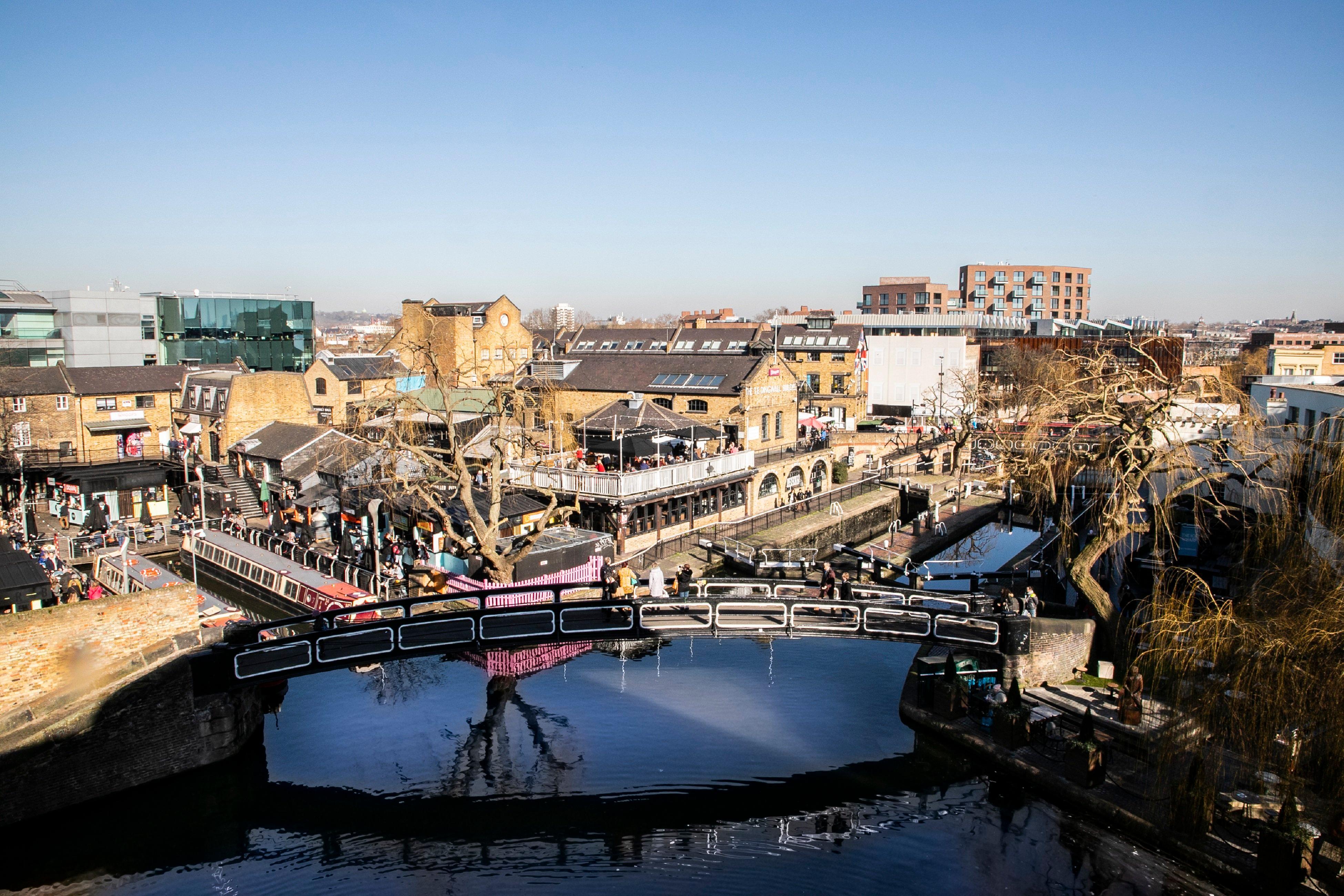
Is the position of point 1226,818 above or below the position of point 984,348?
below

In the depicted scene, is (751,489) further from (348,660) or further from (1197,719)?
(1197,719)

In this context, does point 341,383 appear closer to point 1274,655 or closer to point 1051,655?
point 1051,655

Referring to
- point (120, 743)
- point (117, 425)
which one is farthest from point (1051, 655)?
point (117, 425)

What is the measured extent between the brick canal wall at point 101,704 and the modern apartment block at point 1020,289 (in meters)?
128

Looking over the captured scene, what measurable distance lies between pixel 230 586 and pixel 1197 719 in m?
31.6

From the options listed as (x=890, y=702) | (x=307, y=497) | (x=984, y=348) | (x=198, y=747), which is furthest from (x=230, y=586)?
(x=984, y=348)

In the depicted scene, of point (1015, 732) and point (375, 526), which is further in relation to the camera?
point (375, 526)

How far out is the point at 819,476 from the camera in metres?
48.0

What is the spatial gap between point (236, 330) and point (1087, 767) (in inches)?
2822

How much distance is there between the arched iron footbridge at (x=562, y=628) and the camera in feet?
63.4

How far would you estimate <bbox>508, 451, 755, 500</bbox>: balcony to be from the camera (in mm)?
33188

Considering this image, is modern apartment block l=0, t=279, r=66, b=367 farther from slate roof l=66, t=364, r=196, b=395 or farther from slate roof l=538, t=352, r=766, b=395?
slate roof l=538, t=352, r=766, b=395

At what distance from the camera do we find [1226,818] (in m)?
15.1

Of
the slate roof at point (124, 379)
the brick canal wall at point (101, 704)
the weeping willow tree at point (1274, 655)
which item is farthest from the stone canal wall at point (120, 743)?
the slate roof at point (124, 379)
